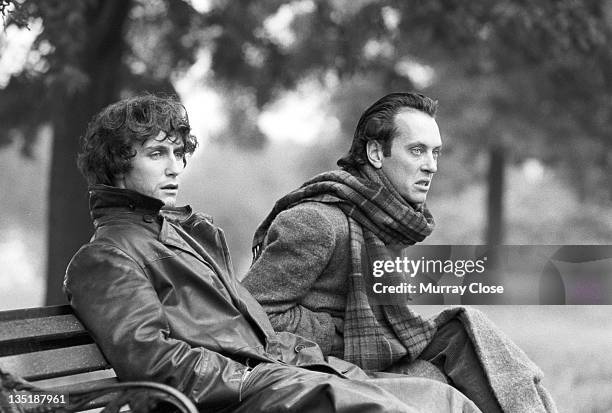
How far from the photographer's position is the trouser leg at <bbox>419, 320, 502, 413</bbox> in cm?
394

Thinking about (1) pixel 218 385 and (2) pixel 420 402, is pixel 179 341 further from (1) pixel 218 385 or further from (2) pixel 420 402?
(2) pixel 420 402

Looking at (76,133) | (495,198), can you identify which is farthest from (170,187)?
(495,198)

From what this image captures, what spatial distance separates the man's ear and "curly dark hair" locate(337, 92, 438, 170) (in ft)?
0.07

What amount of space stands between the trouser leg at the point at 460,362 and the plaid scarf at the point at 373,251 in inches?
2.8

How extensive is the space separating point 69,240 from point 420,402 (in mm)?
6603

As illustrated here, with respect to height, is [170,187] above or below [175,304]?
above

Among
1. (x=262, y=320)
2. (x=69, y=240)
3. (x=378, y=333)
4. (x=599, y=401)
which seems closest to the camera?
(x=262, y=320)

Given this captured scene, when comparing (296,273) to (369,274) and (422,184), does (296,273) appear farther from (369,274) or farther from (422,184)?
(422,184)

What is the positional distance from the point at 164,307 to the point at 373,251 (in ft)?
3.67

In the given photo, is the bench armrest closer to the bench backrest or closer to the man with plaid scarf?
the bench backrest

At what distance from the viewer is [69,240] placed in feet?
30.8

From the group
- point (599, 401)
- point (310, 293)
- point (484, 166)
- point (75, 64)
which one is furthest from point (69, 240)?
point (484, 166)

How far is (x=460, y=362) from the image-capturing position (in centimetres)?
405

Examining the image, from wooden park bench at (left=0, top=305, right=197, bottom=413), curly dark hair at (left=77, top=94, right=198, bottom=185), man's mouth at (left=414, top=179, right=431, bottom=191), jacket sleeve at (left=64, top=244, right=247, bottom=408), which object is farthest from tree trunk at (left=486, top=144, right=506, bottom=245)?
jacket sleeve at (left=64, top=244, right=247, bottom=408)
